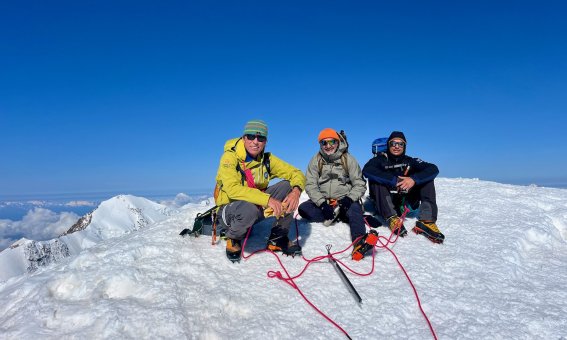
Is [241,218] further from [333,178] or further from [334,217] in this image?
[333,178]

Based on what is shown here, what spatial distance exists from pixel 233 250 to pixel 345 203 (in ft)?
7.60

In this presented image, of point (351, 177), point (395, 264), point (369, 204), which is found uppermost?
point (351, 177)

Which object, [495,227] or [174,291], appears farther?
[495,227]

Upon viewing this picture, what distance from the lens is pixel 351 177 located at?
6027mm

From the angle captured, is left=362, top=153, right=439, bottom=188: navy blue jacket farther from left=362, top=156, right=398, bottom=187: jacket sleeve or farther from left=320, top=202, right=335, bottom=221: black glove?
left=320, top=202, right=335, bottom=221: black glove

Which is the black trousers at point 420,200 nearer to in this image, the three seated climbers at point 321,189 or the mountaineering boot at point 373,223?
the three seated climbers at point 321,189

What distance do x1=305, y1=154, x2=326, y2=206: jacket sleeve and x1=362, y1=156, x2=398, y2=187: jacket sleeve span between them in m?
1.02

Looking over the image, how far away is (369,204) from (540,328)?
15.6ft

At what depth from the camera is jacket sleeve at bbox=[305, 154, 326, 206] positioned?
594 cm

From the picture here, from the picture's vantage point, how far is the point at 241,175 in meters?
4.91

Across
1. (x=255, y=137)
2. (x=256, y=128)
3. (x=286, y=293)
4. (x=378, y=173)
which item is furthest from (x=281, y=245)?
(x=378, y=173)

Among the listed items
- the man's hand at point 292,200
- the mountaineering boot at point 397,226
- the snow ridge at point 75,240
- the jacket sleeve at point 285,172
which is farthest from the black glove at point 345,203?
the snow ridge at point 75,240

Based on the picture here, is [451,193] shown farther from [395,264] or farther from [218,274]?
[218,274]

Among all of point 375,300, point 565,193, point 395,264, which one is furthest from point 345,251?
point 565,193
